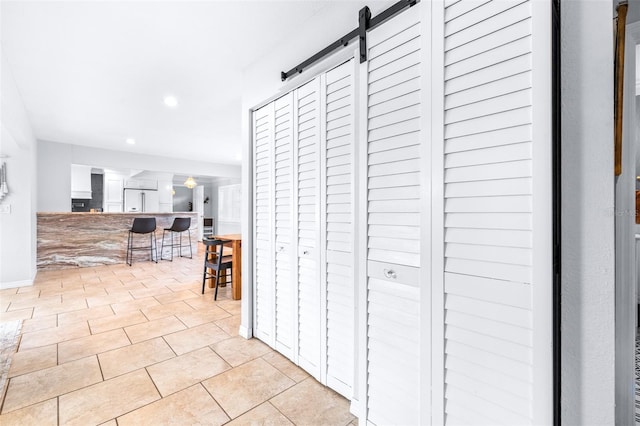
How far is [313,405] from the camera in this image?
1.75 metres

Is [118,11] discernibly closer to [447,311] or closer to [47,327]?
[447,311]


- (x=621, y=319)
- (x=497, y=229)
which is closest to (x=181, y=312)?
(x=497, y=229)

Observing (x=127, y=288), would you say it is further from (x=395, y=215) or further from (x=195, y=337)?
(x=395, y=215)

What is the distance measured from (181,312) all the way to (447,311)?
10.0 ft

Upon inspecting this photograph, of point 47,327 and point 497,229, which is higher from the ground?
point 497,229

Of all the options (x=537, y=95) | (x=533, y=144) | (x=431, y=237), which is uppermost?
(x=537, y=95)

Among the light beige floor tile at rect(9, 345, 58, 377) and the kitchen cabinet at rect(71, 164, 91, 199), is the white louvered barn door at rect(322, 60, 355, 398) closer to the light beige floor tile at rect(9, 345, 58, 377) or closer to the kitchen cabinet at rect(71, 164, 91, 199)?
the light beige floor tile at rect(9, 345, 58, 377)

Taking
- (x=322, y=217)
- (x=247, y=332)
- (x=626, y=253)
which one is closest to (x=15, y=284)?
(x=247, y=332)

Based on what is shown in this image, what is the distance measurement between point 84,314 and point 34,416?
6.08ft

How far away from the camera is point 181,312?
328 centimetres

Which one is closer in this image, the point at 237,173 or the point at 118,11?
the point at 118,11

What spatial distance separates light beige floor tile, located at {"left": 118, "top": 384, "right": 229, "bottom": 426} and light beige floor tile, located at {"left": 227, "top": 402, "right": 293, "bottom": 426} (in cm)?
9

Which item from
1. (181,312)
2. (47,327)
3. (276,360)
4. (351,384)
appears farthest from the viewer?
(181,312)

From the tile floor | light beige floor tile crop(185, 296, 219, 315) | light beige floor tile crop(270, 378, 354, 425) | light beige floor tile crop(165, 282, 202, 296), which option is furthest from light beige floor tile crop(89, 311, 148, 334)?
light beige floor tile crop(270, 378, 354, 425)
